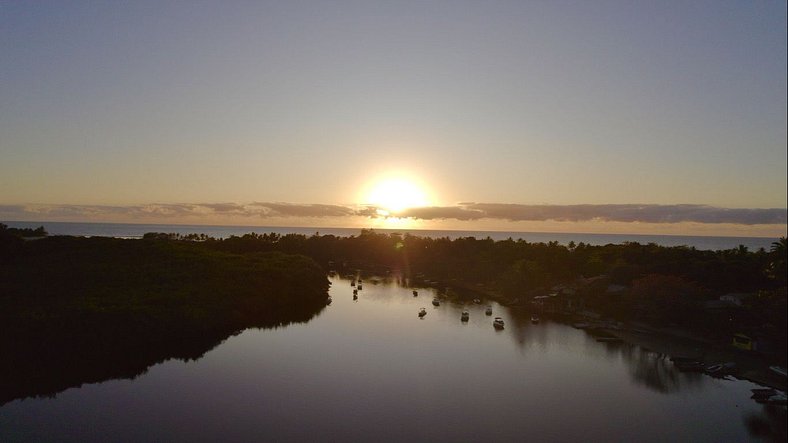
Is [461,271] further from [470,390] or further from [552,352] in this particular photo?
[470,390]

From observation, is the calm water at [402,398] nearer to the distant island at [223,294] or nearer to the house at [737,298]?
the distant island at [223,294]

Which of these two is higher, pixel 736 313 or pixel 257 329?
pixel 736 313

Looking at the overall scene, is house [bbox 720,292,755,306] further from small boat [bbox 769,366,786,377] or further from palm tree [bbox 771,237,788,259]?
palm tree [bbox 771,237,788,259]

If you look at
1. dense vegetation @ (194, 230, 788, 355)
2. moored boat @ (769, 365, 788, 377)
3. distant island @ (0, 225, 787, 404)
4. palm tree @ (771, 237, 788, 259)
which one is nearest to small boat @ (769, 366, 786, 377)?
moored boat @ (769, 365, 788, 377)

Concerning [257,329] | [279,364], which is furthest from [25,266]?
[279,364]

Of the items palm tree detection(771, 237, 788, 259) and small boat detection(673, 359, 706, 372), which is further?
small boat detection(673, 359, 706, 372)

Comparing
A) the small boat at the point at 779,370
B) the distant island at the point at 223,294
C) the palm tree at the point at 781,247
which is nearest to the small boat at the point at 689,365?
the distant island at the point at 223,294
